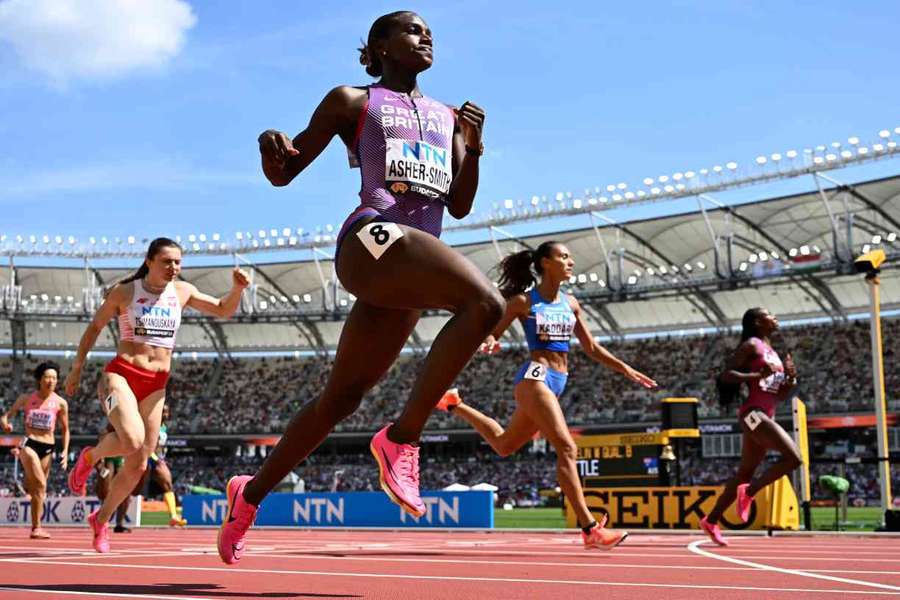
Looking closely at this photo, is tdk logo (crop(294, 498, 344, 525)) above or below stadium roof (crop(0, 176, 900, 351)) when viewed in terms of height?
below

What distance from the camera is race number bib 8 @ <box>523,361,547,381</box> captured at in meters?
7.95

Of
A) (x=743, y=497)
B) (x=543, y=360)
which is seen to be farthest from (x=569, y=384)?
(x=543, y=360)

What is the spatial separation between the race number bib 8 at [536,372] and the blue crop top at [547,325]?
9.5 inches

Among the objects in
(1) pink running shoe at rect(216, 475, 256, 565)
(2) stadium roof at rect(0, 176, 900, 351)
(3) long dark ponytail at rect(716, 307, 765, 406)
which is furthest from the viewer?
(2) stadium roof at rect(0, 176, 900, 351)

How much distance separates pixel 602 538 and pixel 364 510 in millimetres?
9608

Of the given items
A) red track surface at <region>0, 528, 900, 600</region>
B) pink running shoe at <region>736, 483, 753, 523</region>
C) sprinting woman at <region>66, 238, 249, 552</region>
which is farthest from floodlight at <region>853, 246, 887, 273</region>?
sprinting woman at <region>66, 238, 249, 552</region>

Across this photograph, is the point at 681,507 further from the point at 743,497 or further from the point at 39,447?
the point at 39,447

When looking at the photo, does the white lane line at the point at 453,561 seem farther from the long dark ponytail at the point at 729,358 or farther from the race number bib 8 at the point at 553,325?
the long dark ponytail at the point at 729,358

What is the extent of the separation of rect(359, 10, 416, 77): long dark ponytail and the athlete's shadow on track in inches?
85.3

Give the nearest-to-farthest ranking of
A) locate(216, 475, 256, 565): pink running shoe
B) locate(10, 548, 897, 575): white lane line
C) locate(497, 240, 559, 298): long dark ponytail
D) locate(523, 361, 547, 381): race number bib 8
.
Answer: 1. locate(216, 475, 256, 565): pink running shoe
2. locate(10, 548, 897, 575): white lane line
3. locate(523, 361, 547, 381): race number bib 8
4. locate(497, 240, 559, 298): long dark ponytail

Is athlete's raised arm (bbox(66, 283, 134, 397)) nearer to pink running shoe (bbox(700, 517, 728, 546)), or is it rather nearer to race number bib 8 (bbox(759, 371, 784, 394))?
pink running shoe (bbox(700, 517, 728, 546))

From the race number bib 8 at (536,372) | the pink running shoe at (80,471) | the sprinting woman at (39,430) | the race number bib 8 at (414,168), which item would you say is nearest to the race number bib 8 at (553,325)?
the race number bib 8 at (536,372)

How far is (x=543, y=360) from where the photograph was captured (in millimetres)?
8117

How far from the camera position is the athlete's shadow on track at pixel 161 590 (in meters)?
3.71
